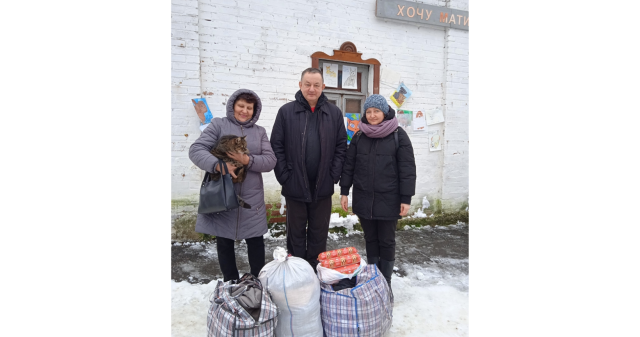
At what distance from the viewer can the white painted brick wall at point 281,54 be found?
3.75m

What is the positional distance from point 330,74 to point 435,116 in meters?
1.76

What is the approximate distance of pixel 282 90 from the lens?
411 centimetres

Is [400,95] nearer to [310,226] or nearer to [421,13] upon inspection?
[421,13]

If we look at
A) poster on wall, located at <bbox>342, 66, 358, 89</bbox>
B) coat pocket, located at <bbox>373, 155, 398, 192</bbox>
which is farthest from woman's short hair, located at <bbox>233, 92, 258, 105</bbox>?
poster on wall, located at <bbox>342, 66, 358, 89</bbox>

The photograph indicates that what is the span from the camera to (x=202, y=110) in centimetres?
381

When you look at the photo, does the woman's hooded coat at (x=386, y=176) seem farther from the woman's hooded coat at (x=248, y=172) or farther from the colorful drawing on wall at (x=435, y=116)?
the colorful drawing on wall at (x=435, y=116)

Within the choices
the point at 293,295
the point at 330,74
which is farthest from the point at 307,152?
the point at 330,74

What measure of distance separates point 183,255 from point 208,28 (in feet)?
8.82

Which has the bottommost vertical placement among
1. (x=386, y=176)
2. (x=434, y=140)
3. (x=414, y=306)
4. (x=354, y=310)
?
(x=414, y=306)

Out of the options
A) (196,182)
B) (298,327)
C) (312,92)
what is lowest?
(298,327)

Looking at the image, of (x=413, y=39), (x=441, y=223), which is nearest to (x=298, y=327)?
(x=441, y=223)

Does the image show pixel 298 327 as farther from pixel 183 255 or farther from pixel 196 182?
pixel 196 182

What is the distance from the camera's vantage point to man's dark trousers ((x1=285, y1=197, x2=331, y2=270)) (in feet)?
8.61

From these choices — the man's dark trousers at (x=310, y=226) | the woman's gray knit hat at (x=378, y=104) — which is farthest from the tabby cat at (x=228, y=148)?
the woman's gray knit hat at (x=378, y=104)
